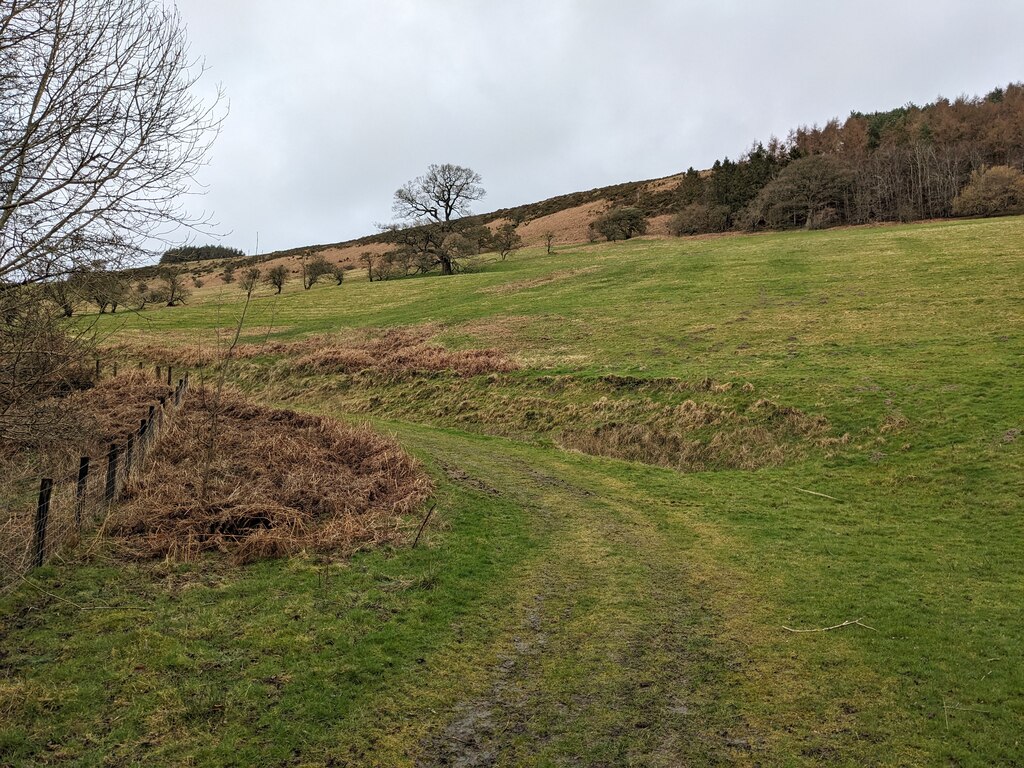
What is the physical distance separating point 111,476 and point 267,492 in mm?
2772

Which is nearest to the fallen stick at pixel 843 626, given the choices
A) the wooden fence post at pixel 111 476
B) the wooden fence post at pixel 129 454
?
the wooden fence post at pixel 111 476

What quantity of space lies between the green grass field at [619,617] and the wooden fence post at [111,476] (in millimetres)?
2111

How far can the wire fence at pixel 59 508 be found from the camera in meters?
8.78

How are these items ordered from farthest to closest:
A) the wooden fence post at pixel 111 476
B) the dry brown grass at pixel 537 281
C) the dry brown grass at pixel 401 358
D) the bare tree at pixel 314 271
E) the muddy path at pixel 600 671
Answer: the bare tree at pixel 314 271
the dry brown grass at pixel 537 281
the dry brown grass at pixel 401 358
the wooden fence post at pixel 111 476
the muddy path at pixel 600 671

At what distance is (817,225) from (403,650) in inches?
3212

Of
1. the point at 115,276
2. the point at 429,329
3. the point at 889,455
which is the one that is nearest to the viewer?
the point at 115,276

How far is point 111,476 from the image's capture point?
11422 millimetres

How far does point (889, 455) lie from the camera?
1744cm

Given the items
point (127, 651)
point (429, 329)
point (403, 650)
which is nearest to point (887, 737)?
point (403, 650)

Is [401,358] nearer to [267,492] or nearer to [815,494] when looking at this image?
[267,492]

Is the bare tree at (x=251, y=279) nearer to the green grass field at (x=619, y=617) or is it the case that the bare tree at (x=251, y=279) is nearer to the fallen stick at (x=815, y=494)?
the green grass field at (x=619, y=617)

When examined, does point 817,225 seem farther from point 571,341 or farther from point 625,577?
point 625,577

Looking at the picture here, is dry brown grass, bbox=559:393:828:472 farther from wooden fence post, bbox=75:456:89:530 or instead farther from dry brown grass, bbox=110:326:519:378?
wooden fence post, bbox=75:456:89:530

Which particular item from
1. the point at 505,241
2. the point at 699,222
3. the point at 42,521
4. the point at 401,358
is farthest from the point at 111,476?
the point at 699,222
